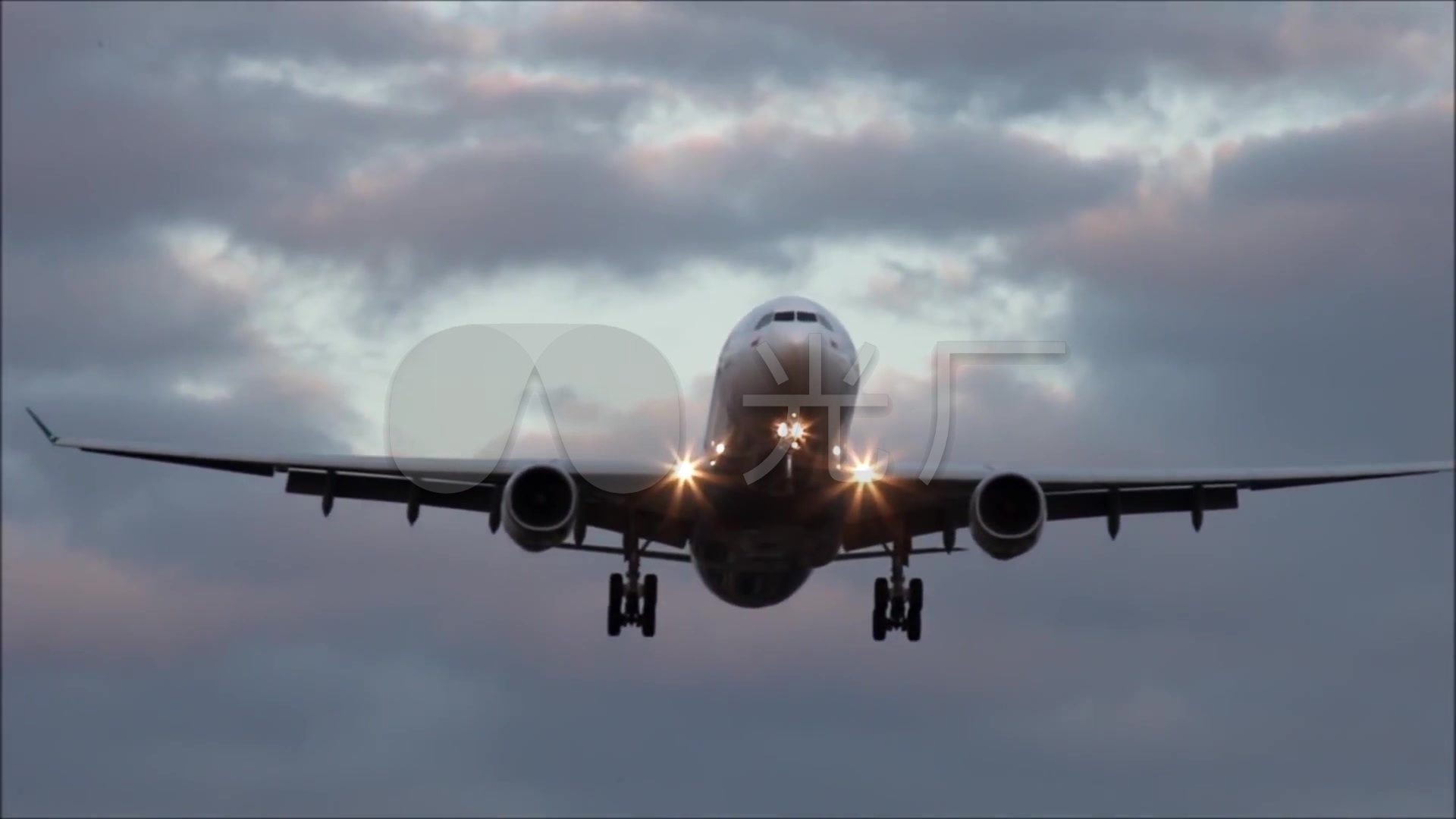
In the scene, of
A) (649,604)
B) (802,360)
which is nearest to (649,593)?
(649,604)

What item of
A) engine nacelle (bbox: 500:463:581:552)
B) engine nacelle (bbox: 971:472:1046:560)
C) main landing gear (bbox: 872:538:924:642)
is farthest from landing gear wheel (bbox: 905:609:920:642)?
engine nacelle (bbox: 500:463:581:552)

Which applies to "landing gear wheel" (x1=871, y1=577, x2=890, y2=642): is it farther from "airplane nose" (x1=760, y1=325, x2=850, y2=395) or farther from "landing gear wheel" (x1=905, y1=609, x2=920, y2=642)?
"airplane nose" (x1=760, y1=325, x2=850, y2=395)

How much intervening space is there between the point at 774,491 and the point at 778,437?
168 cm

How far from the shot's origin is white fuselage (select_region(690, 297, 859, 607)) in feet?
119

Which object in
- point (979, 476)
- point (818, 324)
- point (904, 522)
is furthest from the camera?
point (904, 522)

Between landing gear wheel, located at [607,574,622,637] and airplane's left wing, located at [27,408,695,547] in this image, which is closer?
airplane's left wing, located at [27,408,695,547]

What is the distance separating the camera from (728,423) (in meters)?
37.7

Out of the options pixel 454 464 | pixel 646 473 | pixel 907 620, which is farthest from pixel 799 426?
pixel 907 620

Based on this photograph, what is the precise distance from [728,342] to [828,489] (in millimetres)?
3402

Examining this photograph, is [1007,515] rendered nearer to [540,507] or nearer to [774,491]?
[774,491]

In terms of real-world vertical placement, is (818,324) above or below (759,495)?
above

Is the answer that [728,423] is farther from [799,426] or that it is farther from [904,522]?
[904,522]

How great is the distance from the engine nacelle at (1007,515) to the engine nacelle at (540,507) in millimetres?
7569

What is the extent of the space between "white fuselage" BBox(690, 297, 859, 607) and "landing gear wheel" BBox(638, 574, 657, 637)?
17.2 ft
